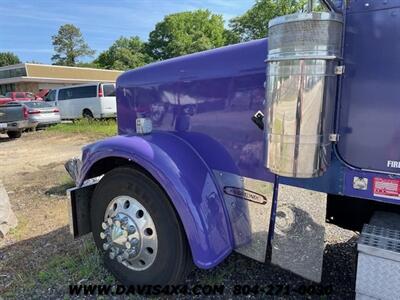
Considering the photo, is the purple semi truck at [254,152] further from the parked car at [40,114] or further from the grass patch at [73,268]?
the parked car at [40,114]

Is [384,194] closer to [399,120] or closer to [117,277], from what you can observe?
[399,120]

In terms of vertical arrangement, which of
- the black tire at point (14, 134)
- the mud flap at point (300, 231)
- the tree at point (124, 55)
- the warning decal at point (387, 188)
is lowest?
the black tire at point (14, 134)

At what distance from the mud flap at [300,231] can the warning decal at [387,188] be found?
293 millimetres

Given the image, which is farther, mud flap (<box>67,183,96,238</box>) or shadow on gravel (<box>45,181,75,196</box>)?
shadow on gravel (<box>45,181,75,196</box>)

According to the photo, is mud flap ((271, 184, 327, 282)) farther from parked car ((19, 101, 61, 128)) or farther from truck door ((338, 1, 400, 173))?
parked car ((19, 101, 61, 128))

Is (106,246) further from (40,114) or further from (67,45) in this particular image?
(67,45)

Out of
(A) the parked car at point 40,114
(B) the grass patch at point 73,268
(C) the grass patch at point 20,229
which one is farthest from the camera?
(A) the parked car at point 40,114

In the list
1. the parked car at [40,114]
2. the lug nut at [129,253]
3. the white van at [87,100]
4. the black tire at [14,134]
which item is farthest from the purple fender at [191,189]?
the white van at [87,100]

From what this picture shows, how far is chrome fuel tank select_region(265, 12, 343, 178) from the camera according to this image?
191 centimetres

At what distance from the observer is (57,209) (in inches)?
205

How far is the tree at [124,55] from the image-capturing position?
70062mm

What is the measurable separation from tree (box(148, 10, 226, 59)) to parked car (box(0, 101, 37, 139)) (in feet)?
187

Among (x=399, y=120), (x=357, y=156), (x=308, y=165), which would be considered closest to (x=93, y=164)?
(x=308, y=165)

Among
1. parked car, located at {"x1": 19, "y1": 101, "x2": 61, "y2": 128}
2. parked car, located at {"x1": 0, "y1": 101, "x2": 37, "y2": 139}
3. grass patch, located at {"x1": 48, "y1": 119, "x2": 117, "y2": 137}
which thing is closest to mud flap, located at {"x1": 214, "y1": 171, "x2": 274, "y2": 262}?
grass patch, located at {"x1": 48, "y1": 119, "x2": 117, "y2": 137}
